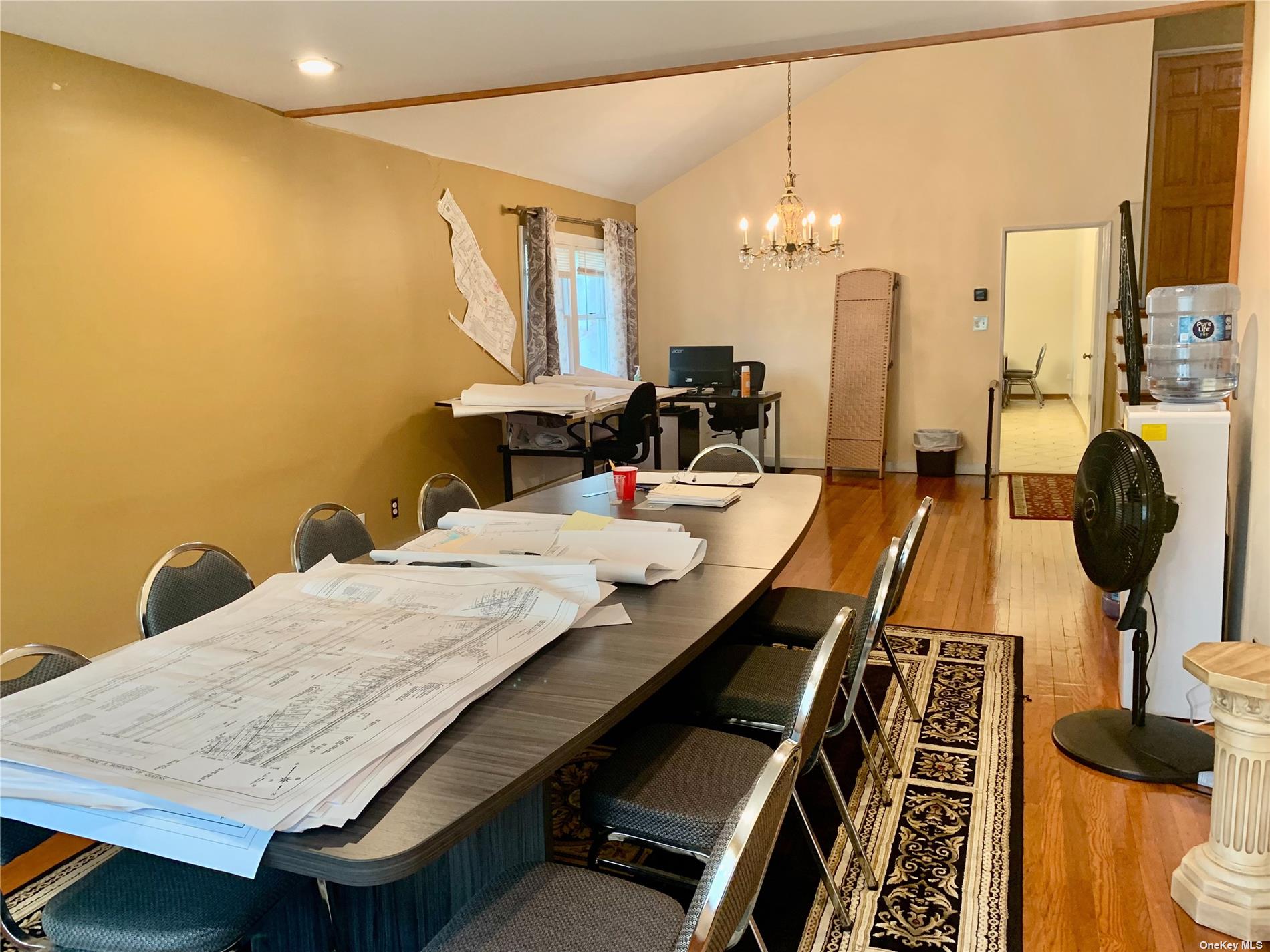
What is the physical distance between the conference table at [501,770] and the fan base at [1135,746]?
1290mm

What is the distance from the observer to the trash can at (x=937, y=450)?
742cm

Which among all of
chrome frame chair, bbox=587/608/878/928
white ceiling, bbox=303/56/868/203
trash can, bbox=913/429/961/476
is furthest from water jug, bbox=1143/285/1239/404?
trash can, bbox=913/429/961/476

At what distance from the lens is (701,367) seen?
7328 millimetres

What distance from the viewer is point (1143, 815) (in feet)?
8.10

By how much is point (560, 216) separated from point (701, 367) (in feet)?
5.32

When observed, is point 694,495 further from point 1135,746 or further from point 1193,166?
point 1193,166

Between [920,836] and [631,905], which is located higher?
[631,905]

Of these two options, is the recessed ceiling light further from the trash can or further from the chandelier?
the trash can

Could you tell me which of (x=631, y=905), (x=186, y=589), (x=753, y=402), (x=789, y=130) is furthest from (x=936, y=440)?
(x=631, y=905)

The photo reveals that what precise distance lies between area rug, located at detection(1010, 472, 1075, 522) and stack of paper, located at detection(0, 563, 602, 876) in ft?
16.8

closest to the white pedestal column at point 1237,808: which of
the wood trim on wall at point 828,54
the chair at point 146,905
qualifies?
the chair at point 146,905

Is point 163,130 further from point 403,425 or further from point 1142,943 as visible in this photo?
point 1142,943

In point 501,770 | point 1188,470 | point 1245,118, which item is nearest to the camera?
point 501,770

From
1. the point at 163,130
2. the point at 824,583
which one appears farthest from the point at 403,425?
the point at 824,583
